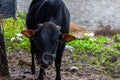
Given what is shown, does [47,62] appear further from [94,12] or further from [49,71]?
[94,12]

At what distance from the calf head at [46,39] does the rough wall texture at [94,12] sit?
9786mm

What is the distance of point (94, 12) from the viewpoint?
1875 cm

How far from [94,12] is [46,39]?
1302 centimetres

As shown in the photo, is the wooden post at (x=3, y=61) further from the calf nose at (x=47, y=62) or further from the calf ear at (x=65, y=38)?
the calf ear at (x=65, y=38)

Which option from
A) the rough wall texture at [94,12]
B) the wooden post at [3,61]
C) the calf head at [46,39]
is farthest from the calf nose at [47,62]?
the rough wall texture at [94,12]

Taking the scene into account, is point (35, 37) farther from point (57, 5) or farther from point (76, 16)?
point (76, 16)

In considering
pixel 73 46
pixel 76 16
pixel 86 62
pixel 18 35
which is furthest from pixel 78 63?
pixel 76 16

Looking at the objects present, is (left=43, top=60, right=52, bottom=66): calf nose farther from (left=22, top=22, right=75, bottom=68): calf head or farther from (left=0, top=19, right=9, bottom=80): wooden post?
(left=0, top=19, right=9, bottom=80): wooden post

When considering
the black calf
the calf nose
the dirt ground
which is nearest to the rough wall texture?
the dirt ground

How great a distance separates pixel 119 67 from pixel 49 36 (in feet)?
10.5

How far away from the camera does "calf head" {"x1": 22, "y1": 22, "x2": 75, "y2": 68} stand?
588 centimetres

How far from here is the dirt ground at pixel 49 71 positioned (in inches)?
292

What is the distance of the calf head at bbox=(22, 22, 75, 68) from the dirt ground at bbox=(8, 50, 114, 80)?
1226 mm

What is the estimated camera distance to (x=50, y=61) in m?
5.87
